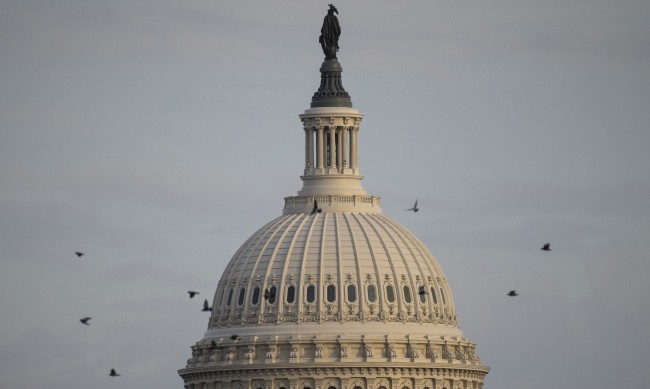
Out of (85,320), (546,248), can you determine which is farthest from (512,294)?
(85,320)

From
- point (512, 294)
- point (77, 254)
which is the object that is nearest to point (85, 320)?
point (77, 254)

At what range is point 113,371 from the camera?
196m

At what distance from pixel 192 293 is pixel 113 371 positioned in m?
8.51

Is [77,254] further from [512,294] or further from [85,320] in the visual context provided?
[512,294]

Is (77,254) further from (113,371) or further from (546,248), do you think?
(546,248)

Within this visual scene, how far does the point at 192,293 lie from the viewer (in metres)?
192

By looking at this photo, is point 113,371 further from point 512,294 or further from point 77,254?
point 512,294

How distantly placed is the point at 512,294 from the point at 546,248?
43.2 feet

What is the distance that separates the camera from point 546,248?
185m

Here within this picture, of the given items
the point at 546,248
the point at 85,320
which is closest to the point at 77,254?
the point at 85,320

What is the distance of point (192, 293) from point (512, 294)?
20.2 meters

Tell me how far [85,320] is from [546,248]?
27292mm

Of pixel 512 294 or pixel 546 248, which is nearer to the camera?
pixel 546 248

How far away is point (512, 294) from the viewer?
648ft
